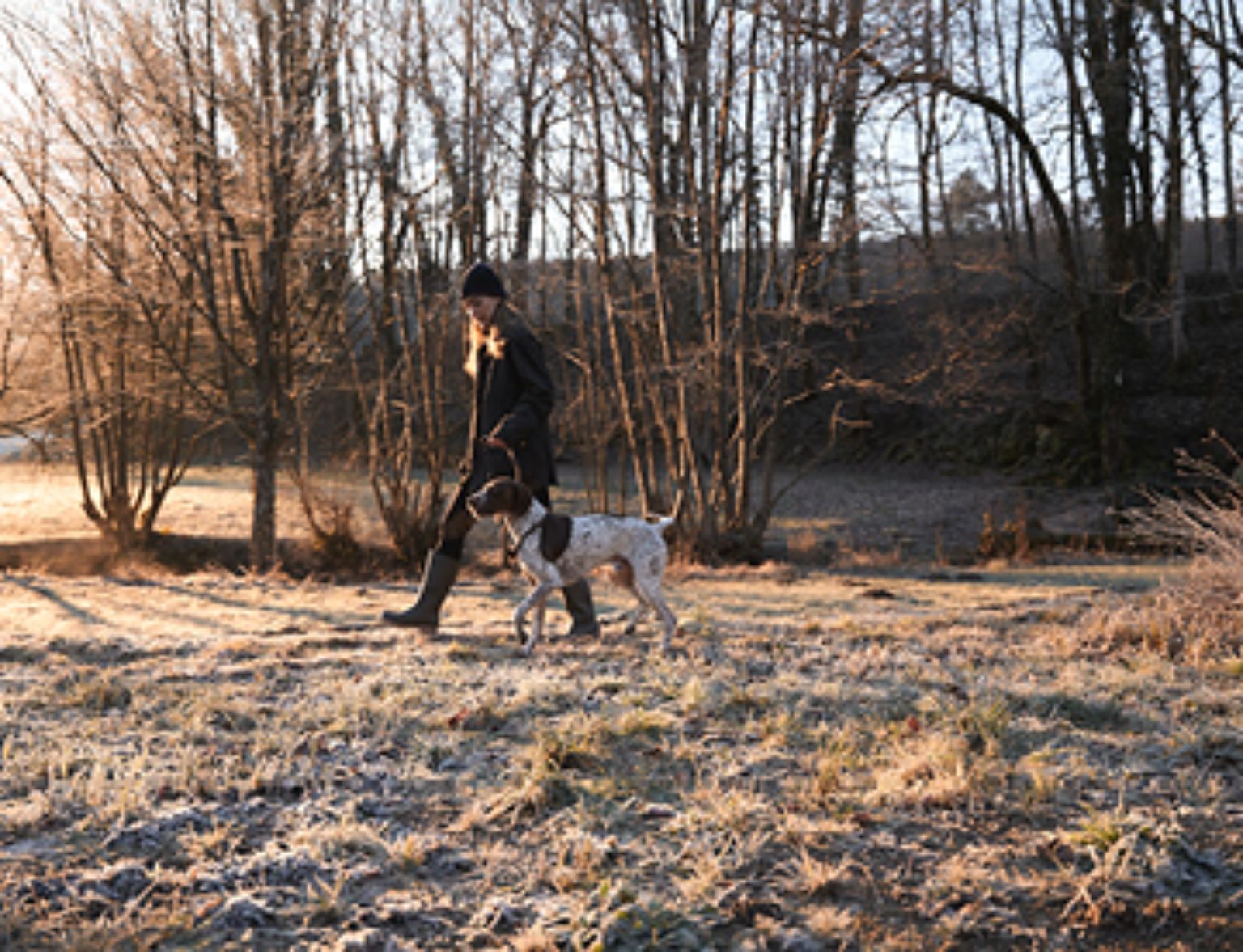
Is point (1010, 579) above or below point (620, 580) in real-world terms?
below

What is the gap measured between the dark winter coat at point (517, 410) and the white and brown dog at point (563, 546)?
9.4 inches

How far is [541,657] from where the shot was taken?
616cm

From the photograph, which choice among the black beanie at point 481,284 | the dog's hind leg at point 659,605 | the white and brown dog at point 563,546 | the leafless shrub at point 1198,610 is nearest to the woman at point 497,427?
the black beanie at point 481,284

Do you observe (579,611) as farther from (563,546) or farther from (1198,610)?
(1198,610)

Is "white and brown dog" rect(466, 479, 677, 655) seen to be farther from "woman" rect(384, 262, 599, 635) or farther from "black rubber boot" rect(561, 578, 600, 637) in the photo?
"black rubber boot" rect(561, 578, 600, 637)

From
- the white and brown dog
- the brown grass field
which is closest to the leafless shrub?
the brown grass field

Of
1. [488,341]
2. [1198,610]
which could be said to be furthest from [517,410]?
[1198,610]

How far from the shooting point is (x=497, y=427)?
645 centimetres

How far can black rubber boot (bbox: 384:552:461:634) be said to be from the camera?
6.70 m

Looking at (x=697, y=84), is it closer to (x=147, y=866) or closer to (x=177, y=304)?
(x=177, y=304)

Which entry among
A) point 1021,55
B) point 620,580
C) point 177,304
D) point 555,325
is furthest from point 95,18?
point 1021,55

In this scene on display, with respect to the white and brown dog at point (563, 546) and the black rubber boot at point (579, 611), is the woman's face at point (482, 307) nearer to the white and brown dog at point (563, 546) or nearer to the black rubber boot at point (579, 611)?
the white and brown dog at point (563, 546)

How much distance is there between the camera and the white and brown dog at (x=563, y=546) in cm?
600

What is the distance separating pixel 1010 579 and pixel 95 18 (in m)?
10.9
